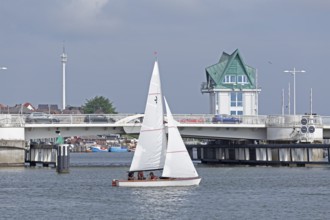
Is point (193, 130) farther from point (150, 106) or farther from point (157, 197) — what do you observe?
point (157, 197)

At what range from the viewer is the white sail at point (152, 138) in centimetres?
9069

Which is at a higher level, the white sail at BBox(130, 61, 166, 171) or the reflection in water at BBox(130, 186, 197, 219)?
the white sail at BBox(130, 61, 166, 171)

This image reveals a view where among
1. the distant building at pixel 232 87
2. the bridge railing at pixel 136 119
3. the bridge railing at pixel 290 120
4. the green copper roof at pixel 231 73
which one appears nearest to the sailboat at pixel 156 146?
the bridge railing at pixel 136 119

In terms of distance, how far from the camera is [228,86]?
185125mm

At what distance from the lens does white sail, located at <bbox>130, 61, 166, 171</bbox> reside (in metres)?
90.7

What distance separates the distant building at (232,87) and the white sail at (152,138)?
Result: 3488 inches

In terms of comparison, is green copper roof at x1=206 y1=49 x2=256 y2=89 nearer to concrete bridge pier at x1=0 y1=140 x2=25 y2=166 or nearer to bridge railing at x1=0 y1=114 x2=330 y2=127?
bridge railing at x1=0 y1=114 x2=330 y2=127

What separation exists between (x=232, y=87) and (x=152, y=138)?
310 ft

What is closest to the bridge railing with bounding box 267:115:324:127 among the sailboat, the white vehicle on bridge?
the white vehicle on bridge

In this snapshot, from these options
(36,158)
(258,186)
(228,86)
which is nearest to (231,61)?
(228,86)

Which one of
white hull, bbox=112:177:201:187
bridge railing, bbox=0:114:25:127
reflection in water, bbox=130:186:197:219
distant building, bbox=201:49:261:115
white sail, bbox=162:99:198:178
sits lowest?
reflection in water, bbox=130:186:197:219

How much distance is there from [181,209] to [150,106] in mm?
17790

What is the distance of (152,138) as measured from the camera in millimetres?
90812

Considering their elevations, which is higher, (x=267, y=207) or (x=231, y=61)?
(x=231, y=61)
